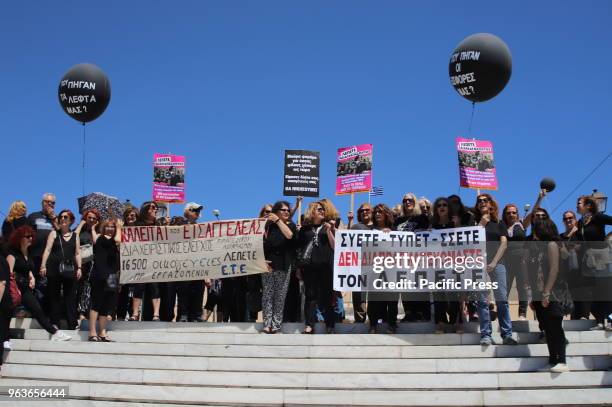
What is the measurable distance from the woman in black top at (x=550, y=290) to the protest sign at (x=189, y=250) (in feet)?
13.5

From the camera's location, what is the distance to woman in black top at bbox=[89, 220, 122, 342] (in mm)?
9641

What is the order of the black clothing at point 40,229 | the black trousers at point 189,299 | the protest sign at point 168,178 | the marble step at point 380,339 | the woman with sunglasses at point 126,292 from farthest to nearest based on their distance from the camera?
the protest sign at point 168,178
the woman with sunglasses at point 126,292
the black trousers at point 189,299
the black clothing at point 40,229
the marble step at point 380,339

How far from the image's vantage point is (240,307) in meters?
10.7

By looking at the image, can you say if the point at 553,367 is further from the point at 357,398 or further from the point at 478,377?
the point at 357,398

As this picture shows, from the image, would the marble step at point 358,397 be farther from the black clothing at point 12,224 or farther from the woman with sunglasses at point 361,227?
the black clothing at point 12,224

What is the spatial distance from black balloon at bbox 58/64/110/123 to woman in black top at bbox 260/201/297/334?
6.00m

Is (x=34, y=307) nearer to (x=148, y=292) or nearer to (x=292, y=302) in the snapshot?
(x=148, y=292)

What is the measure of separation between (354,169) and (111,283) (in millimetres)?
5614

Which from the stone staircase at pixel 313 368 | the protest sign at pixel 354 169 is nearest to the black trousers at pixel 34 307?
the stone staircase at pixel 313 368

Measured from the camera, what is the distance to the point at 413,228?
9.92m

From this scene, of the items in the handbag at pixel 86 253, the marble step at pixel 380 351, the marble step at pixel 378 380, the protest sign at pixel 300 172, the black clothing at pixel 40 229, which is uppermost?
the protest sign at pixel 300 172

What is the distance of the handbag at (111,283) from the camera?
9672 millimetres

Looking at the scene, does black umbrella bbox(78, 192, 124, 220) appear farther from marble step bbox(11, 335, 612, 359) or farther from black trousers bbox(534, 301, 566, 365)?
black trousers bbox(534, 301, 566, 365)

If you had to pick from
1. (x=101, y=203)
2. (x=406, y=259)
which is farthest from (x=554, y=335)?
(x=101, y=203)
